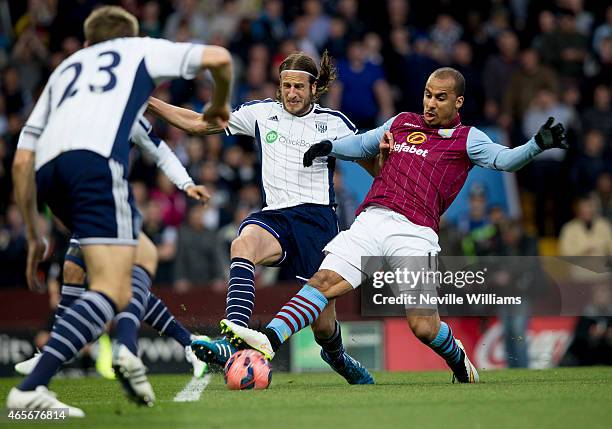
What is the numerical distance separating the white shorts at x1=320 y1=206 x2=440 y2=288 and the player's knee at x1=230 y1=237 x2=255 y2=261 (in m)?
0.63

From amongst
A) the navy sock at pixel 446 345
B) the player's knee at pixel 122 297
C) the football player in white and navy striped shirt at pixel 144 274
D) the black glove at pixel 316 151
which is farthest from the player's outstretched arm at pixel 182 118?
the navy sock at pixel 446 345

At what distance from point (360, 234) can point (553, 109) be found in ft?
30.6

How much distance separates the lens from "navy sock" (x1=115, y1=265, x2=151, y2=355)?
6.90 meters

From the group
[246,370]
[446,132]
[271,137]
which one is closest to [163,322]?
[246,370]

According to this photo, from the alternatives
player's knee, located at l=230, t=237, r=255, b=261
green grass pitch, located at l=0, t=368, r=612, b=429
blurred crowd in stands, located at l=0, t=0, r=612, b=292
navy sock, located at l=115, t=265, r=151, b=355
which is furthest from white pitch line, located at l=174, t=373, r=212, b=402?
blurred crowd in stands, located at l=0, t=0, r=612, b=292

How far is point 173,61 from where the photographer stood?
22.5ft

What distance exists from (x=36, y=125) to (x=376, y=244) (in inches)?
114

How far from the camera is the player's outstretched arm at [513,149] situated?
795 cm

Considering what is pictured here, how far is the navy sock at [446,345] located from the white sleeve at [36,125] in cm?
332

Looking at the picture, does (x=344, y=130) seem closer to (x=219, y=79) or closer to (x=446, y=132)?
(x=446, y=132)

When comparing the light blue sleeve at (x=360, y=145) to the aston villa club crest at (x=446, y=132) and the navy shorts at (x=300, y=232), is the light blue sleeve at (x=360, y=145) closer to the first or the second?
the aston villa club crest at (x=446, y=132)

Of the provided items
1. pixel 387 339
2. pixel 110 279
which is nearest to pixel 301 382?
pixel 110 279

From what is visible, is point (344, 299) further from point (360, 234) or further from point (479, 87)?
point (360, 234)

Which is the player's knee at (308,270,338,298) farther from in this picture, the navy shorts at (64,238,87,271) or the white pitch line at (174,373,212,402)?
the navy shorts at (64,238,87,271)
